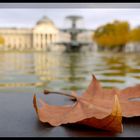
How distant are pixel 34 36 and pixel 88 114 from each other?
99.8 feet

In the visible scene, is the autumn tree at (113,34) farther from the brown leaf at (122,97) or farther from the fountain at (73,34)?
the brown leaf at (122,97)

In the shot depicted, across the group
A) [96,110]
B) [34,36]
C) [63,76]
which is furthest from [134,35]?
[96,110]

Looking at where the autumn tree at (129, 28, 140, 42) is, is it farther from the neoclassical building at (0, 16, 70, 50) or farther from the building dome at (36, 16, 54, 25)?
the building dome at (36, 16, 54, 25)

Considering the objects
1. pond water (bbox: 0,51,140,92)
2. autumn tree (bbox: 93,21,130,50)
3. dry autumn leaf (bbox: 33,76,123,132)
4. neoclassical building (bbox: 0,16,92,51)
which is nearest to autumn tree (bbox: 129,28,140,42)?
autumn tree (bbox: 93,21,130,50)

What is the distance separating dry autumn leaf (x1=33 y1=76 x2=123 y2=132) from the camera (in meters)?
0.36

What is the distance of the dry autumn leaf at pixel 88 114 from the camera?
0.36 metres

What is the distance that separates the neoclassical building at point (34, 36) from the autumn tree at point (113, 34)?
113 centimetres

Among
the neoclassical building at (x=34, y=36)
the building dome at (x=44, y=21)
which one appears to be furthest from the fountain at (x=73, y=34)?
the building dome at (x=44, y=21)

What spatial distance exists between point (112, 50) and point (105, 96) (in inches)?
1079

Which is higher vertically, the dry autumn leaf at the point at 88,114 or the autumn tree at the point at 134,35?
the dry autumn leaf at the point at 88,114

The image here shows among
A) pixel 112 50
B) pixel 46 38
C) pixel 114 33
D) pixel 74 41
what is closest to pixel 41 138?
pixel 74 41

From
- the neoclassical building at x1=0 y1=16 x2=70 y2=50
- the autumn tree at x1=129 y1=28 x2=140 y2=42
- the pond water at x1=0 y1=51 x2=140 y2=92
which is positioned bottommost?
the neoclassical building at x1=0 y1=16 x2=70 y2=50

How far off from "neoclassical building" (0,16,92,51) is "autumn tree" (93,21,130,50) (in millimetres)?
1128

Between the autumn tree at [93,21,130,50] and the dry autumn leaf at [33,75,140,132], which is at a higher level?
the dry autumn leaf at [33,75,140,132]
